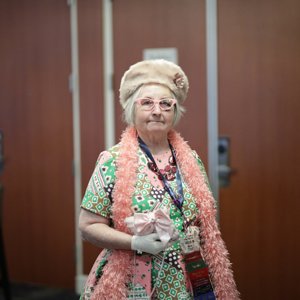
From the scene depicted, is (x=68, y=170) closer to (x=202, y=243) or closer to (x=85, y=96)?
(x=85, y=96)

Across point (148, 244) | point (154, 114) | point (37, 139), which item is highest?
point (154, 114)

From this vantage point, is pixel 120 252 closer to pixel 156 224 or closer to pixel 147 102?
pixel 156 224

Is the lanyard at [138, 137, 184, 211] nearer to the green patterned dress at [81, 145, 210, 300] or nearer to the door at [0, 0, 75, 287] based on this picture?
the green patterned dress at [81, 145, 210, 300]

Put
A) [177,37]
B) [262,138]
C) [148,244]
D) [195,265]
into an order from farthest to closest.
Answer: [177,37], [262,138], [195,265], [148,244]

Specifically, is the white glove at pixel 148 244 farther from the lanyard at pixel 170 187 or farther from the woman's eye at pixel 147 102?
the woman's eye at pixel 147 102

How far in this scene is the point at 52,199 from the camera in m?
3.35

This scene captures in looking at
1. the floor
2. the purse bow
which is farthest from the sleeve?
the floor

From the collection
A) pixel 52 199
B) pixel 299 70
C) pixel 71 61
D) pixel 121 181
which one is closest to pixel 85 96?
pixel 71 61

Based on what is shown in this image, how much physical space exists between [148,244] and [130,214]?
12 cm

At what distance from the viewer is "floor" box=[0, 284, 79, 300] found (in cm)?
321

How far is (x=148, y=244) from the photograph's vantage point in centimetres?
146

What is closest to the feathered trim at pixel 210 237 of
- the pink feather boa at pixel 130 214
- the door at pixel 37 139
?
the pink feather boa at pixel 130 214

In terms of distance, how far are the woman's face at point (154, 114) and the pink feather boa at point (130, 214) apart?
9 cm

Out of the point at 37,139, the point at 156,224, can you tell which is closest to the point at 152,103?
the point at 156,224
